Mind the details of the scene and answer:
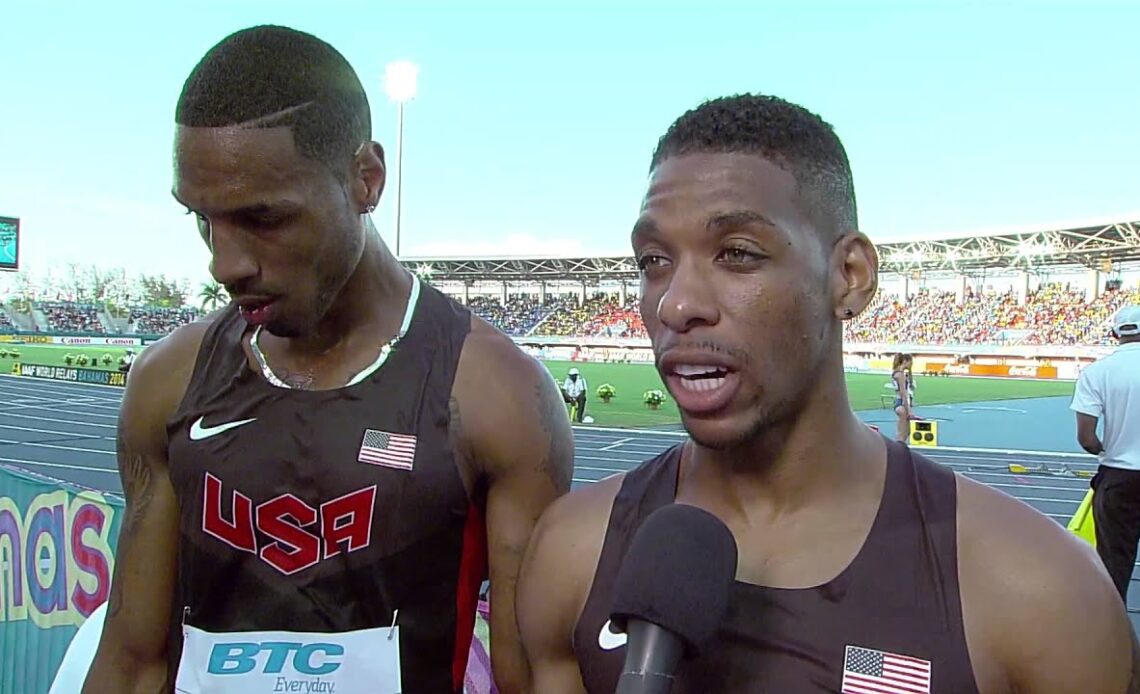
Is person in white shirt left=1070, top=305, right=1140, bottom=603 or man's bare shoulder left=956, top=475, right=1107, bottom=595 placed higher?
man's bare shoulder left=956, top=475, right=1107, bottom=595

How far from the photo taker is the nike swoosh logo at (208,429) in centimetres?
206

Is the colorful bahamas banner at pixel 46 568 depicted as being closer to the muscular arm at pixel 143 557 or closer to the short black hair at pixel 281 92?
the muscular arm at pixel 143 557

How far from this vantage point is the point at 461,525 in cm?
203

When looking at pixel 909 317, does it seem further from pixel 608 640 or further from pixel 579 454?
pixel 608 640

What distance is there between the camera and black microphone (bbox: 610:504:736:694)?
3.50ft

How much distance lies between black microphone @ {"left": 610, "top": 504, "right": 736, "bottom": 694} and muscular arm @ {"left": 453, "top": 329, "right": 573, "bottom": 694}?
0.73 metres

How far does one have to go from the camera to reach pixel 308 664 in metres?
1.92

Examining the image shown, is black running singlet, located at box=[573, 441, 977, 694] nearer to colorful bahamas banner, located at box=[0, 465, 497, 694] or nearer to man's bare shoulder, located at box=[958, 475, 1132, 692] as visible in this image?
man's bare shoulder, located at box=[958, 475, 1132, 692]

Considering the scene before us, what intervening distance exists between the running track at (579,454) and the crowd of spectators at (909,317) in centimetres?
2357

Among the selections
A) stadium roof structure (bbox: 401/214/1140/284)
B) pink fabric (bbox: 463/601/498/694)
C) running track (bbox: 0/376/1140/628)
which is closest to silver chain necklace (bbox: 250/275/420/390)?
pink fabric (bbox: 463/601/498/694)

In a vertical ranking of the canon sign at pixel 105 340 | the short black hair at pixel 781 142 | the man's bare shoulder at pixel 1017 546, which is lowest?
the canon sign at pixel 105 340

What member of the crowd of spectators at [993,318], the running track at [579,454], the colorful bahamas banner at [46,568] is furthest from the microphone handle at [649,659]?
the crowd of spectators at [993,318]

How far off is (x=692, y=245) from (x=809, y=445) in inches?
17.1

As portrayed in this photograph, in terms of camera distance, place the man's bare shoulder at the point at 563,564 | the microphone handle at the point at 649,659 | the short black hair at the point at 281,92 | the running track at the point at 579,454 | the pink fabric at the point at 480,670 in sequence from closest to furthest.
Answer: the microphone handle at the point at 649,659 < the man's bare shoulder at the point at 563,564 < the short black hair at the point at 281,92 < the pink fabric at the point at 480,670 < the running track at the point at 579,454
